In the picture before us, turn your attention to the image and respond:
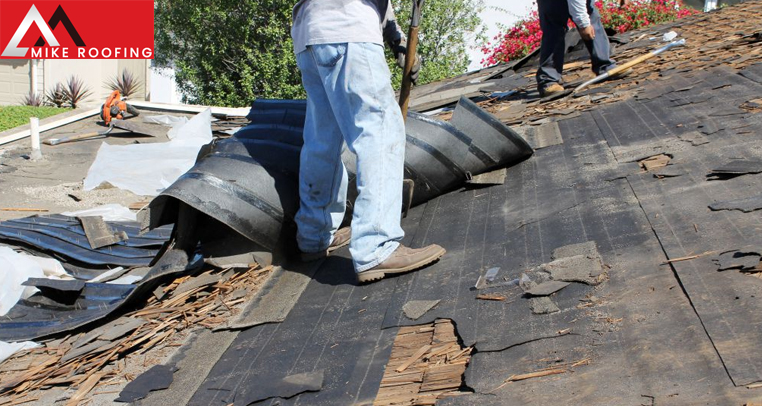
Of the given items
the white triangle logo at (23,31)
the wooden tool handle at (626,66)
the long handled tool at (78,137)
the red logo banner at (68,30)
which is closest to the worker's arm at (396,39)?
the wooden tool handle at (626,66)

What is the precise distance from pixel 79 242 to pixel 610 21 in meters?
10.7

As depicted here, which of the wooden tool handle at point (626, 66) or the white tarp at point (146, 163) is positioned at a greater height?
the wooden tool handle at point (626, 66)

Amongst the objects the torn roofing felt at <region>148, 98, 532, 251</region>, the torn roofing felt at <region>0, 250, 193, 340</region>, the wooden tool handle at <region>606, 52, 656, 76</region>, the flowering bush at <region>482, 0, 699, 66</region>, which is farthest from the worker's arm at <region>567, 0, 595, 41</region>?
the flowering bush at <region>482, 0, 699, 66</region>

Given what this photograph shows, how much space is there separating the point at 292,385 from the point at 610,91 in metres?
4.67

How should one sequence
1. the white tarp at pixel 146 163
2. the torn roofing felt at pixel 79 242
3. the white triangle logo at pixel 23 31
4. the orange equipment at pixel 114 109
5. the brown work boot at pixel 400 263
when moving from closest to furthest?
the brown work boot at pixel 400 263 → the torn roofing felt at pixel 79 242 → the white tarp at pixel 146 163 → the orange equipment at pixel 114 109 → the white triangle logo at pixel 23 31

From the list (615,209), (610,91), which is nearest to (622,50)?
(610,91)

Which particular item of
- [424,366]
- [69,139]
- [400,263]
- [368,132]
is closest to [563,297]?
[424,366]

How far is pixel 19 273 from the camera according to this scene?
4.68 m

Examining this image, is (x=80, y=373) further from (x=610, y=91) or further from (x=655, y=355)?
(x=610, y=91)

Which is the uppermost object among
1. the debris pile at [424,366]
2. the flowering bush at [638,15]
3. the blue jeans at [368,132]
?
the flowering bush at [638,15]

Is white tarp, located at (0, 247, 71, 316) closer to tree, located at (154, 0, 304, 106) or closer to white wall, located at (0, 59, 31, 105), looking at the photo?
tree, located at (154, 0, 304, 106)

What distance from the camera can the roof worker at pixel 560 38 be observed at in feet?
23.9

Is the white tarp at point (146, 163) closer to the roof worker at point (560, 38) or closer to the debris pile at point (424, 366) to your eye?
the roof worker at point (560, 38)

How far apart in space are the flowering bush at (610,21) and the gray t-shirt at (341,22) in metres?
9.90
